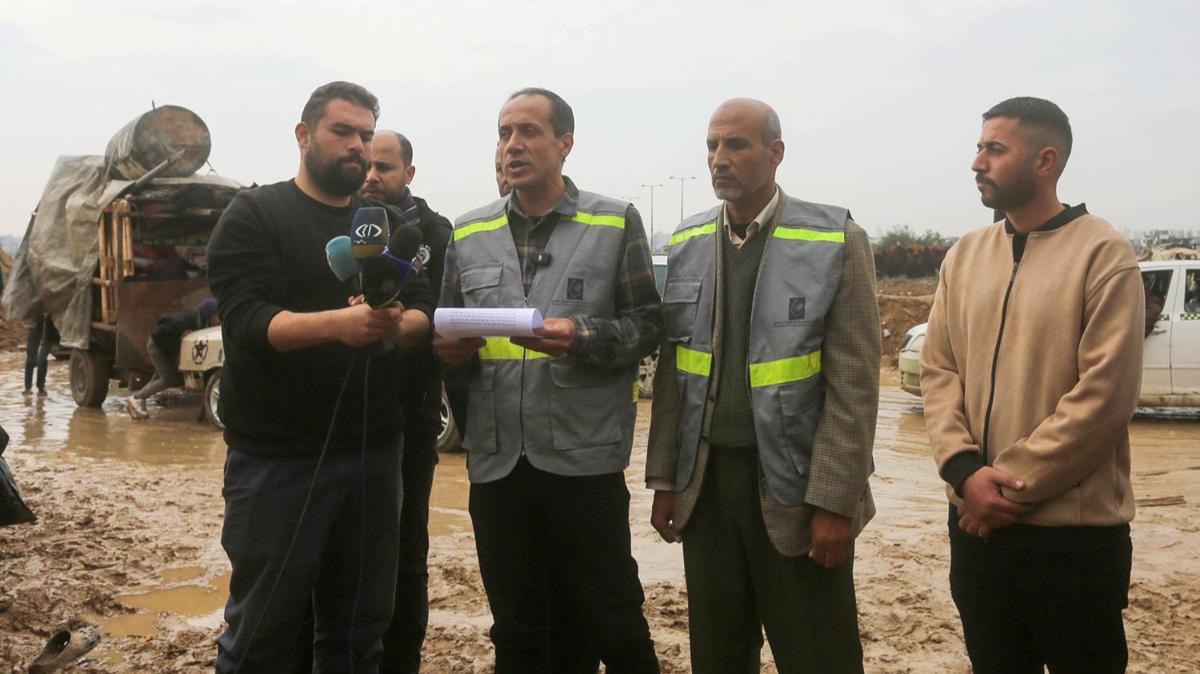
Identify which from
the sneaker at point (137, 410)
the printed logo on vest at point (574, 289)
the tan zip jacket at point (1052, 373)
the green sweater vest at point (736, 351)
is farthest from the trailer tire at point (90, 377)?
the tan zip jacket at point (1052, 373)

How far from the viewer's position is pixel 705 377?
10.3 feet

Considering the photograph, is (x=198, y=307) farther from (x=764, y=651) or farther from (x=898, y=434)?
(x=764, y=651)

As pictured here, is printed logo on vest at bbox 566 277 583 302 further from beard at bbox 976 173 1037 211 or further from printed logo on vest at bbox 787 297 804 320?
beard at bbox 976 173 1037 211

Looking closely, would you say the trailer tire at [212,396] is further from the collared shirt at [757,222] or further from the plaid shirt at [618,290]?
the collared shirt at [757,222]

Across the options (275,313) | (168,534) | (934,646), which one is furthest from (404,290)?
(168,534)

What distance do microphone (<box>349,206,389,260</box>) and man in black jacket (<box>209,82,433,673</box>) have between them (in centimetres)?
18

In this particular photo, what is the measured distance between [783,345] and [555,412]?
28.7 inches

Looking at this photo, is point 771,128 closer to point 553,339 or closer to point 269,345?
point 553,339

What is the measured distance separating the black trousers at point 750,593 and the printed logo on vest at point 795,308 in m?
0.41

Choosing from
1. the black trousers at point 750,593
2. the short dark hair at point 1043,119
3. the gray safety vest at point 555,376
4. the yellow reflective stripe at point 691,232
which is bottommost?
the black trousers at point 750,593

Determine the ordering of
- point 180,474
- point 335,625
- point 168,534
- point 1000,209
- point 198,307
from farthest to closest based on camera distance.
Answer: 1. point 198,307
2. point 180,474
3. point 168,534
4. point 335,625
5. point 1000,209

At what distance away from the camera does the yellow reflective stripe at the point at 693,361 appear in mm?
3150

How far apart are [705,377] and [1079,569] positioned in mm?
1127

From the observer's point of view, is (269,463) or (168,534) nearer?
(269,463)
